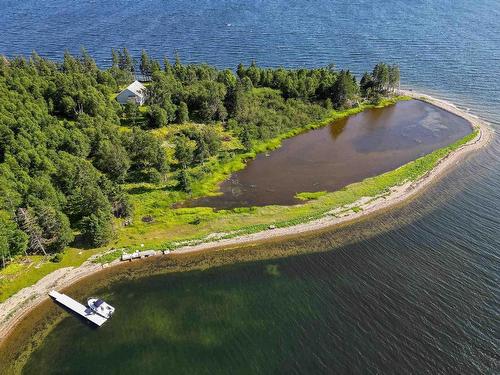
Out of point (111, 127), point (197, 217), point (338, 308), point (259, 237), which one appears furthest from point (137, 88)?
point (338, 308)

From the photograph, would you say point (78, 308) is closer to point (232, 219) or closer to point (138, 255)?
point (138, 255)

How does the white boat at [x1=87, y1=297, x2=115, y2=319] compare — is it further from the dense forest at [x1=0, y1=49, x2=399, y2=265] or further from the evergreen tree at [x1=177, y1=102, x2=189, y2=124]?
the evergreen tree at [x1=177, y1=102, x2=189, y2=124]

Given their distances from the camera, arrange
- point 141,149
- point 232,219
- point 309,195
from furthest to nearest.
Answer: point 141,149 → point 309,195 → point 232,219

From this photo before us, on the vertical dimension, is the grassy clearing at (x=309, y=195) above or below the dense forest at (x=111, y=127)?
below

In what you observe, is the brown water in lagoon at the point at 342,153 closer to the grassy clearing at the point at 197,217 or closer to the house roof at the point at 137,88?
the grassy clearing at the point at 197,217

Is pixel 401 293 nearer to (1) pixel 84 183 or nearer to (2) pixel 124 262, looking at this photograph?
(2) pixel 124 262

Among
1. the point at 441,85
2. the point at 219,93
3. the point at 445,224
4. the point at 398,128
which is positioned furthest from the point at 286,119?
the point at 441,85

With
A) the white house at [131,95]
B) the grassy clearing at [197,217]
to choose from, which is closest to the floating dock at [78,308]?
the grassy clearing at [197,217]
